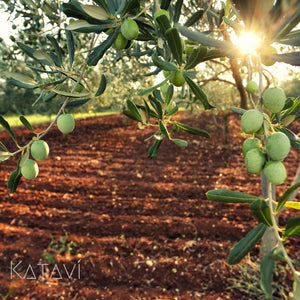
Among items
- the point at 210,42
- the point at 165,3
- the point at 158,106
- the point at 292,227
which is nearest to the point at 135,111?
the point at 158,106

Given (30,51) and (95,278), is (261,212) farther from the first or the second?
(95,278)

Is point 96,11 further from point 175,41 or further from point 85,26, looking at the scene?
point 175,41

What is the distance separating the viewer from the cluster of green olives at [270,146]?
1.79 ft

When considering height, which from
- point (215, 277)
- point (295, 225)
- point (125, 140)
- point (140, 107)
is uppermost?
point (125, 140)

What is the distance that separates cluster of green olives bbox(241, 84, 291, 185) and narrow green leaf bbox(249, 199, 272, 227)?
2.3 inches

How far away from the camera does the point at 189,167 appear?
6.57 meters

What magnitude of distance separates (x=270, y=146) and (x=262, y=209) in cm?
13

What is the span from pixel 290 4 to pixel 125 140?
8931 millimetres

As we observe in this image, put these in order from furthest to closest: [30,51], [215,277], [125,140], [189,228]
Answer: [125,140], [189,228], [215,277], [30,51]

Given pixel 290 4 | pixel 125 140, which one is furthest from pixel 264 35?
pixel 125 140

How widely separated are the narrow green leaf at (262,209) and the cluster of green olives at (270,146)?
0.19 ft

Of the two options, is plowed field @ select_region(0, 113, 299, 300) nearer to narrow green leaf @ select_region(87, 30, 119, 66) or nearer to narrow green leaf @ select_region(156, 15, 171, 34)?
narrow green leaf @ select_region(87, 30, 119, 66)

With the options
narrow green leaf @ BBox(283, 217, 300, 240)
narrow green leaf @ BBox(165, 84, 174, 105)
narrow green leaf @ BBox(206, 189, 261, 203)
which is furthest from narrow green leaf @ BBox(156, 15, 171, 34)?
narrow green leaf @ BBox(283, 217, 300, 240)

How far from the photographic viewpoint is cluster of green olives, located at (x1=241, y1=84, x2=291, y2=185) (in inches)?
21.5
